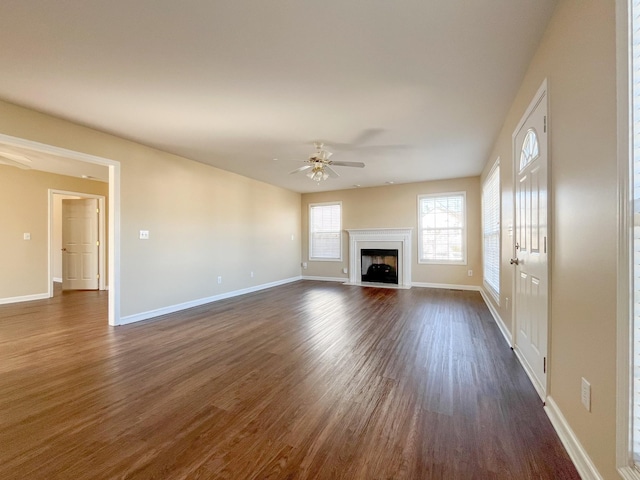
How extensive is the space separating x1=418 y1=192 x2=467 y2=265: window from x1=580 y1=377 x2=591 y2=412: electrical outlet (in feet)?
17.5

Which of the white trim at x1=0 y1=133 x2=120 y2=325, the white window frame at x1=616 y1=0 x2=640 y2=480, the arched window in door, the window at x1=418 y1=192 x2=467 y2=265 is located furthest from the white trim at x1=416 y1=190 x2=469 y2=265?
the white trim at x1=0 y1=133 x2=120 y2=325

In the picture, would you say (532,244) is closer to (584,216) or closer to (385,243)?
(584,216)

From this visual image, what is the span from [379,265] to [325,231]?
6.13ft

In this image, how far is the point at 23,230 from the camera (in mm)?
5223

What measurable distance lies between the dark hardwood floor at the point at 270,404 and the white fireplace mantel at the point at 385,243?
3.05m

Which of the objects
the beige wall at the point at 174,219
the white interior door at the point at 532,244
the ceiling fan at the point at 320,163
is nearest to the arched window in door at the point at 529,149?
the white interior door at the point at 532,244

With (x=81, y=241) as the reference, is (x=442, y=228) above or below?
above

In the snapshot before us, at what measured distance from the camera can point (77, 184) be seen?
6.15 meters

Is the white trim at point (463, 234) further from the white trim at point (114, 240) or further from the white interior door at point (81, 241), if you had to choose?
the white interior door at point (81, 241)

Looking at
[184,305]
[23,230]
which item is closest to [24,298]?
[23,230]

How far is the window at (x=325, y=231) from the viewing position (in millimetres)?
7789

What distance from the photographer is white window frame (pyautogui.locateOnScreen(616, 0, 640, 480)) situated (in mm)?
1005

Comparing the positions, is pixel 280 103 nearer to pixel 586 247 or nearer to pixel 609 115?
pixel 609 115

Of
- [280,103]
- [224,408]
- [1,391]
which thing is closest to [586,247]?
[224,408]
